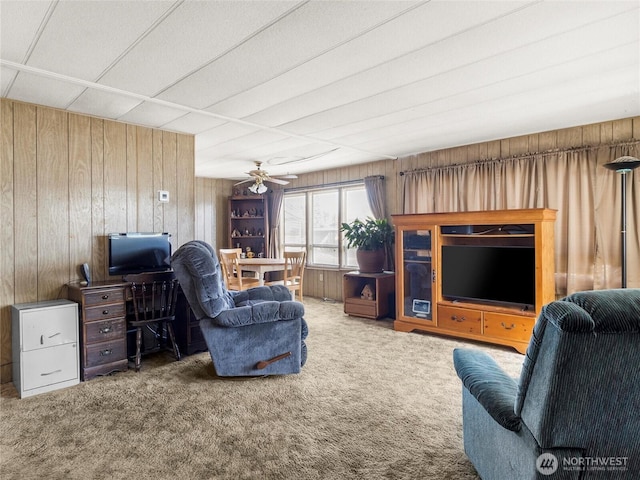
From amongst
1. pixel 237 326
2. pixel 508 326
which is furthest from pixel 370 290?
pixel 237 326

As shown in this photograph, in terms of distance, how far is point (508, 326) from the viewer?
12.4 feet

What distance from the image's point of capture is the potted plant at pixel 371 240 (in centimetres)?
524

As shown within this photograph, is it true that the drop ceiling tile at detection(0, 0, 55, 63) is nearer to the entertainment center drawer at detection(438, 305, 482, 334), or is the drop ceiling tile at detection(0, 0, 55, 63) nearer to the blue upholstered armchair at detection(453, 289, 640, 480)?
the blue upholstered armchair at detection(453, 289, 640, 480)

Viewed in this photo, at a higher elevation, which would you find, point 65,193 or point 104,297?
point 65,193

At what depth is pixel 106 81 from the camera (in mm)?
2723

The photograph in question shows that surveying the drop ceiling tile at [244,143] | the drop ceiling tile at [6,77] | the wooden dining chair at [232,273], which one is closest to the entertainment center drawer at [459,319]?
the wooden dining chair at [232,273]

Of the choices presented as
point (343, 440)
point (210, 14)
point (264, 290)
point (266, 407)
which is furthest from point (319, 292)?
point (210, 14)

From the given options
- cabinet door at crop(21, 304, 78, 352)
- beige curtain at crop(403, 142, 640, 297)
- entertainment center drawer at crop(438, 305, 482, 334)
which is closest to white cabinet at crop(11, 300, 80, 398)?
cabinet door at crop(21, 304, 78, 352)

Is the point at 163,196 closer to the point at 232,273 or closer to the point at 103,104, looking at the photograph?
the point at 103,104

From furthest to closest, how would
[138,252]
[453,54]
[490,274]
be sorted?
[490,274], [138,252], [453,54]

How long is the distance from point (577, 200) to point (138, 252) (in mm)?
4597

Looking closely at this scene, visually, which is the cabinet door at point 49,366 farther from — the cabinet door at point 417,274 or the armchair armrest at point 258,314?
the cabinet door at point 417,274

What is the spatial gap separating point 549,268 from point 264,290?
2891 mm

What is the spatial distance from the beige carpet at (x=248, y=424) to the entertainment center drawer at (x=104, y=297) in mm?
651
